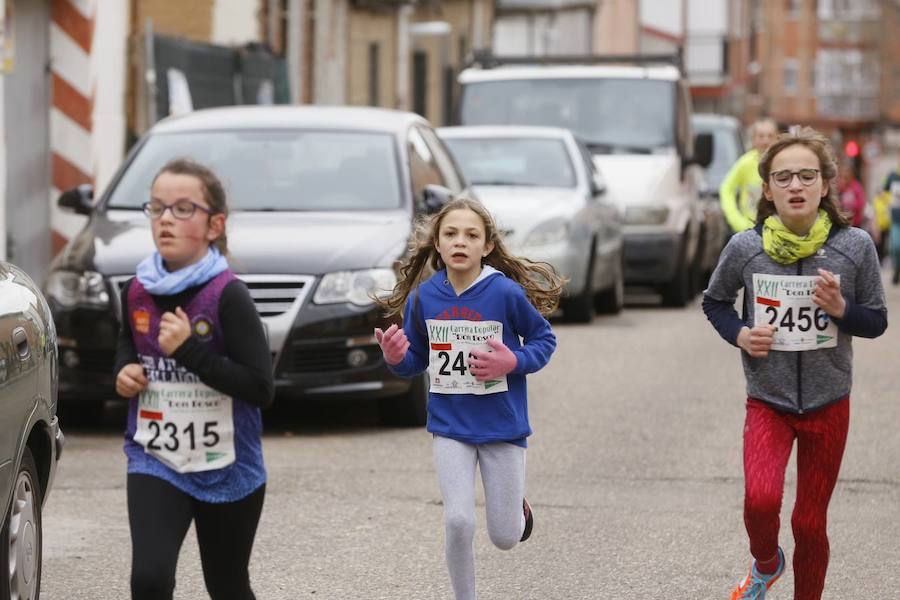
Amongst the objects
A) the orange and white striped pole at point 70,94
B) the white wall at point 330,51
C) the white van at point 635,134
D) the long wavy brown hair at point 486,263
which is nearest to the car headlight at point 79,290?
the long wavy brown hair at point 486,263

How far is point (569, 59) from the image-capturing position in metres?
23.1

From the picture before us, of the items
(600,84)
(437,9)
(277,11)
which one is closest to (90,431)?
(600,84)

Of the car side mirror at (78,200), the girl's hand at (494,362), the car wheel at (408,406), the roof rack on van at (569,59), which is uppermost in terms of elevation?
the roof rack on van at (569,59)

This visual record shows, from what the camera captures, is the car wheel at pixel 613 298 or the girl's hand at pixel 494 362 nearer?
the girl's hand at pixel 494 362

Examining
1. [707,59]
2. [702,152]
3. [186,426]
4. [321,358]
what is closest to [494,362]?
[186,426]

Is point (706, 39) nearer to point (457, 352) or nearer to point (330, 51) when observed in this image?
point (330, 51)

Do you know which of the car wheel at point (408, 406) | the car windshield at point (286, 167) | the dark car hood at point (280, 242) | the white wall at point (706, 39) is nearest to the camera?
the dark car hood at point (280, 242)

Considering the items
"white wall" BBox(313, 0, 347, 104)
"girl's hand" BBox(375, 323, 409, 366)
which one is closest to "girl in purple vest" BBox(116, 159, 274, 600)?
"girl's hand" BBox(375, 323, 409, 366)

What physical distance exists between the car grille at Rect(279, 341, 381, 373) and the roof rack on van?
12.3 m

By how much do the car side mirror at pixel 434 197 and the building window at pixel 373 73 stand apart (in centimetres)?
2208

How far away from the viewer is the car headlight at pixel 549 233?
16.4m

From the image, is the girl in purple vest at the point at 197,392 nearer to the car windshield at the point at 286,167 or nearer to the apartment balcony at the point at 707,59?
the car windshield at the point at 286,167

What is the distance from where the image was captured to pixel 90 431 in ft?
35.3

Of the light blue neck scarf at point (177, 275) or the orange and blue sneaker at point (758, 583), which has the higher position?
the light blue neck scarf at point (177, 275)
